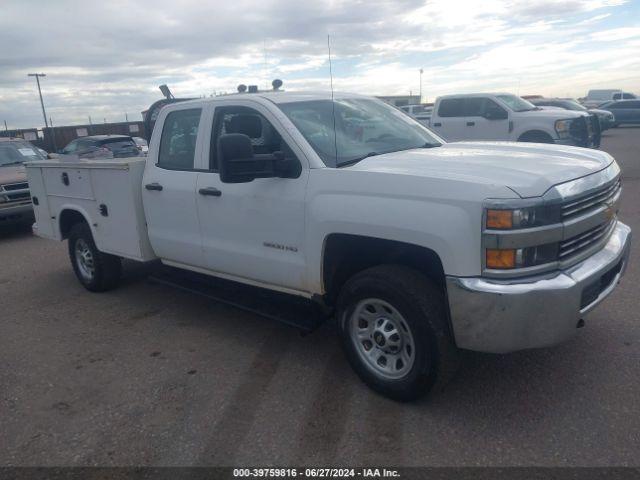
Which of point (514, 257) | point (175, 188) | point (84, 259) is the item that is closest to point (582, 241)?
point (514, 257)

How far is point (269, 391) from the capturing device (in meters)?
3.85

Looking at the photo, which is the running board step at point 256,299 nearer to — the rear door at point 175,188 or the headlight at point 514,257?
the rear door at point 175,188

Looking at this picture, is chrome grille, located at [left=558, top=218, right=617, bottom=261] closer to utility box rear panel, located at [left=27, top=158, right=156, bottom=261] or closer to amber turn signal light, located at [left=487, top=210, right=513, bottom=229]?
amber turn signal light, located at [left=487, top=210, right=513, bottom=229]

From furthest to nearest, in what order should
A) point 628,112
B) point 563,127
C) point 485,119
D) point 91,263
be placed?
point 628,112
point 485,119
point 563,127
point 91,263

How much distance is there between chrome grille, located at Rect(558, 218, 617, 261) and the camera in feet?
10.4

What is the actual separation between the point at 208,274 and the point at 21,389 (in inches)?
65.3

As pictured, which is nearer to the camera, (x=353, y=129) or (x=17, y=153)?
(x=353, y=129)

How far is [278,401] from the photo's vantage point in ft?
12.2

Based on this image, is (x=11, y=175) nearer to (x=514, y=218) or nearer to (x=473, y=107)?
(x=514, y=218)

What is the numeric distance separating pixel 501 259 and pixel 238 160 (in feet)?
5.75

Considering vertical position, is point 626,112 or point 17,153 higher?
point 17,153

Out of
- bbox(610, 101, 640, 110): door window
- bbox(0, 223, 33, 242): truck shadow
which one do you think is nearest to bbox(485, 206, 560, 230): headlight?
bbox(0, 223, 33, 242): truck shadow

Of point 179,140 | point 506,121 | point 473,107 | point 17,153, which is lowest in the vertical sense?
point 506,121

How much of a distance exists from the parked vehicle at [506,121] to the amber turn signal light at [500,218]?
31.7 ft
